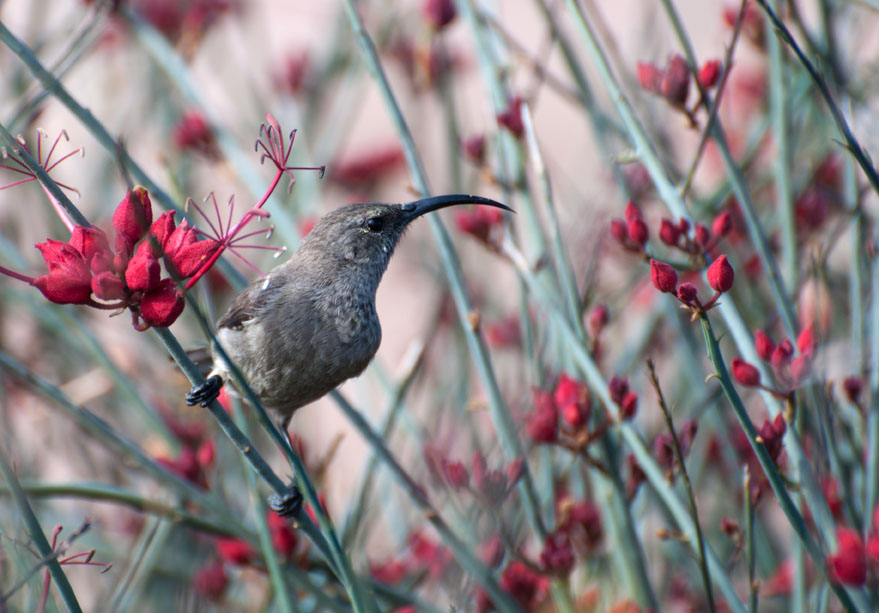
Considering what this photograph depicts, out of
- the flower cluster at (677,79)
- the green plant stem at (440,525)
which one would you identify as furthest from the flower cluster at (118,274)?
the flower cluster at (677,79)

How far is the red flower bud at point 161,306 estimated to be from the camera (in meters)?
1.39

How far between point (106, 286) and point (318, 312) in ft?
2.87

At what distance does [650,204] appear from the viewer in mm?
3945

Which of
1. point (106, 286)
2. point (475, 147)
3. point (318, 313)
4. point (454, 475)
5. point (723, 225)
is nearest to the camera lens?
point (106, 286)

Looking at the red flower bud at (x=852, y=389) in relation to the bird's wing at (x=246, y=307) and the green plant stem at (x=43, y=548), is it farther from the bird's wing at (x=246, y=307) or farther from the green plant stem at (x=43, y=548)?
the green plant stem at (x=43, y=548)

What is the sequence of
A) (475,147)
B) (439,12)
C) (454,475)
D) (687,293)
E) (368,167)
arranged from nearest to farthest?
(687,293), (454,475), (475,147), (439,12), (368,167)

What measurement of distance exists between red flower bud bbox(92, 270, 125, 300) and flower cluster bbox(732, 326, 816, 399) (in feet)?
3.81

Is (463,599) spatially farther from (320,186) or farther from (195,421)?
(320,186)

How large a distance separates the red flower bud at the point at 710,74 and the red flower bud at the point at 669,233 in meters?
0.48

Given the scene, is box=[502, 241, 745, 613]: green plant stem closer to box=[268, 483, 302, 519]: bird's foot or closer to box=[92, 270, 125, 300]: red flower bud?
box=[268, 483, 302, 519]: bird's foot

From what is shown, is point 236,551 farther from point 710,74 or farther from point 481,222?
point 710,74

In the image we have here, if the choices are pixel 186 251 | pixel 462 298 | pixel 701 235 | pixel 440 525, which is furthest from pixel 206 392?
pixel 701 235

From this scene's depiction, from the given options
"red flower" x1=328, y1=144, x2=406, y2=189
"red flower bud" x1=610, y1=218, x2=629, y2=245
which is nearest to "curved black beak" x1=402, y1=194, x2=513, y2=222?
Answer: "red flower bud" x1=610, y1=218, x2=629, y2=245

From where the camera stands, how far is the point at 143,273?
140cm
